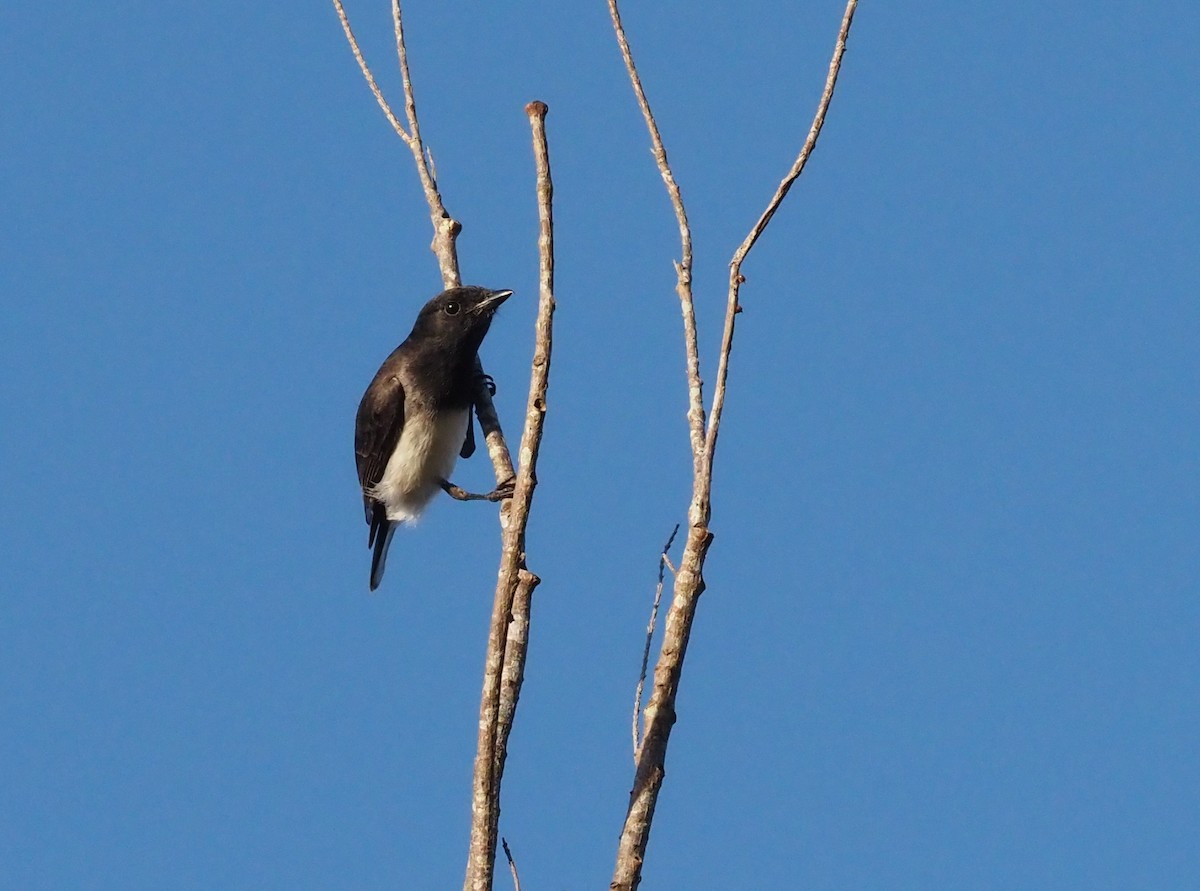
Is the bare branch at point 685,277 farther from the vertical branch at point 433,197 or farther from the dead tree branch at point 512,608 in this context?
the vertical branch at point 433,197

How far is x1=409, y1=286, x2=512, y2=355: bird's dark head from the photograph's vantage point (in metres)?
9.09

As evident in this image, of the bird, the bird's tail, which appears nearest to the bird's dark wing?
the bird

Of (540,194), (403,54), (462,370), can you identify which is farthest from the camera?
(462,370)

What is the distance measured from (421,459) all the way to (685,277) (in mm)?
5269

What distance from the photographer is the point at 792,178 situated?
4984 millimetres

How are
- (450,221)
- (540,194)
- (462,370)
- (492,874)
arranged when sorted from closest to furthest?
(492,874), (540,194), (450,221), (462,370)

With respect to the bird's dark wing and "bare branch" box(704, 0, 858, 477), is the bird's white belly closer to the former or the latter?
the bird's dark wing

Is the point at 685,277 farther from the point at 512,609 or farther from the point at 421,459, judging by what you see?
the point at 421,459

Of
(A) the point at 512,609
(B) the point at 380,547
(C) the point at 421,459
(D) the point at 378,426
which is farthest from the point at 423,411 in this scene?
(A) the point at 512,609

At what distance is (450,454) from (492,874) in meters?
5.53

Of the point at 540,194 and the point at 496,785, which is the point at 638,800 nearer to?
the point at 496,785

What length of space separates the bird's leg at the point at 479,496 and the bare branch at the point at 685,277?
2290mm

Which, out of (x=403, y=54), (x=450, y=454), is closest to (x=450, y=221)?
(x=403, y=54)

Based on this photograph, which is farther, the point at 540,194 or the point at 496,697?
the point at 540,194
